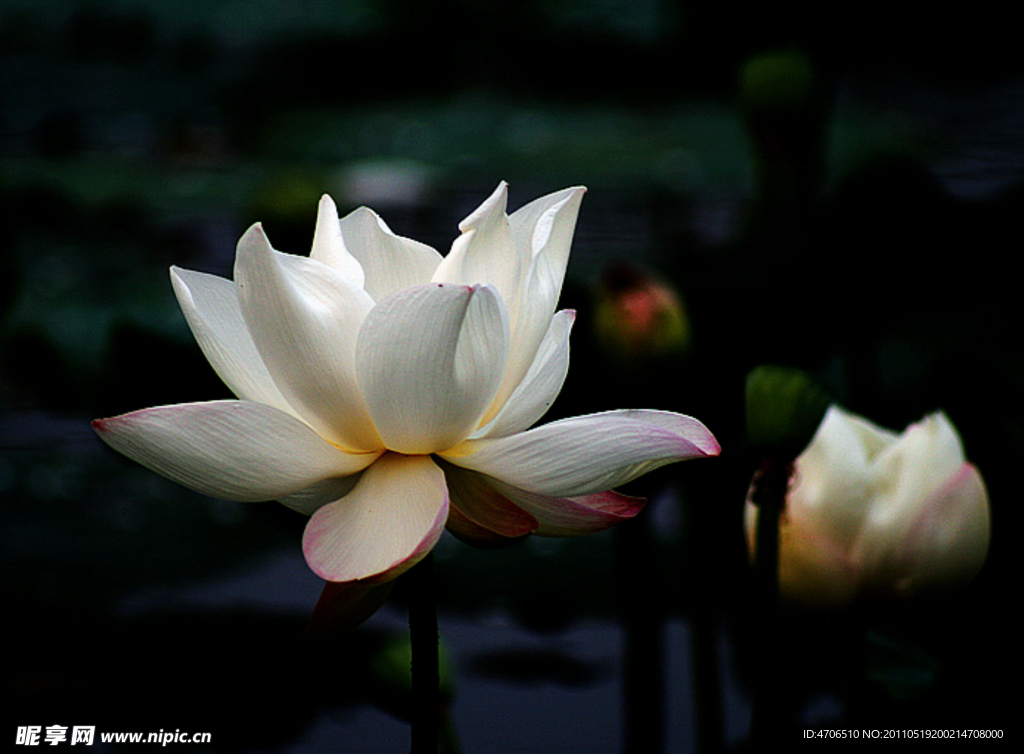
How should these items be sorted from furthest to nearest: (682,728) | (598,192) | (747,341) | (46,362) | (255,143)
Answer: (255,143)
(598,192)
(46,362)
(747,341)
(682,728)

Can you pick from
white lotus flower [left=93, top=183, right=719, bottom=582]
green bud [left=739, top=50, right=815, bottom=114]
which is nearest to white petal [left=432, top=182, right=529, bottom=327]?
white lotus flower [left=93, top=183, right=719, bottom=582]

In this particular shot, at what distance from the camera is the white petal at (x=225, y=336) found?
41cm

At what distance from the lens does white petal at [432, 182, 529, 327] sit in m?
0.40

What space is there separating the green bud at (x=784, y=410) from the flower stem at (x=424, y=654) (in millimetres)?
178

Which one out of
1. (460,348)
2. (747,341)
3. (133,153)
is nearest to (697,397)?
(747,341)

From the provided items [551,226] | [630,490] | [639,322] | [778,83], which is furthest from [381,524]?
[778,83]

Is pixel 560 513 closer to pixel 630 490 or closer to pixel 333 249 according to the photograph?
pixel 333 249

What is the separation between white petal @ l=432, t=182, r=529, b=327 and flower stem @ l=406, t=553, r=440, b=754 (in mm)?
106

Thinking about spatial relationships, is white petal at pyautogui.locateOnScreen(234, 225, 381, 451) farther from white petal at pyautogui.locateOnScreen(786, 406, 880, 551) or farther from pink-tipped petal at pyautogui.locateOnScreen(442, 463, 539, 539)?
white petal at pyautogui.locateOnScreen(786, 406, 880, 551)

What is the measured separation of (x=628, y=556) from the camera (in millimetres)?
659

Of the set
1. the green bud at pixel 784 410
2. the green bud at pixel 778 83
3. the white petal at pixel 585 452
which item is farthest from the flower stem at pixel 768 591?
the green bud at pixel 778 83

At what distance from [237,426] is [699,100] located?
2.89 meters

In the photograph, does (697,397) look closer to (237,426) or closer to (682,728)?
(682,728)

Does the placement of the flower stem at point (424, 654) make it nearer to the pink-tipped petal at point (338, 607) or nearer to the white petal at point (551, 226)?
the pink-tipped petal at point (338, 607)
